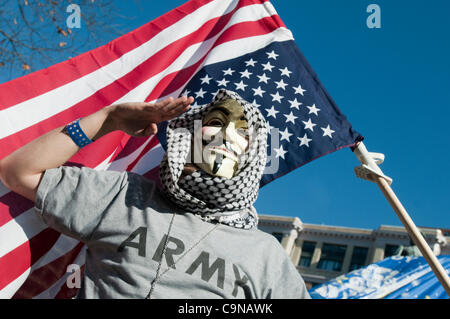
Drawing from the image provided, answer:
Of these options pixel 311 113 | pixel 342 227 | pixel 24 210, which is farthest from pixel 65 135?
pixel 342 227

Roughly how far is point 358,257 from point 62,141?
4379cm

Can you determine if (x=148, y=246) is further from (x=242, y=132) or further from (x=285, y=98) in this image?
(x=285, y=98)

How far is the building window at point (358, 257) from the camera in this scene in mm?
42969

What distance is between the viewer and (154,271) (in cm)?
208

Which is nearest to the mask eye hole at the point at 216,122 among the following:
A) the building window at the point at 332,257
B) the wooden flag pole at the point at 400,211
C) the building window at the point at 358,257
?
the wooden flag pole at the point at 400,211

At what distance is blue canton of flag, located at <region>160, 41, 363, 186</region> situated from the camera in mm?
3326

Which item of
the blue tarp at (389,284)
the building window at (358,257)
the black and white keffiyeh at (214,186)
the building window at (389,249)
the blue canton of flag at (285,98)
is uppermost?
the blue canton of flag at (285,98)

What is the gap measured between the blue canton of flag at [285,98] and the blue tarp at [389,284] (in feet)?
11.9

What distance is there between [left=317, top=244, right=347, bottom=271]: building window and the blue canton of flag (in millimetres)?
42057

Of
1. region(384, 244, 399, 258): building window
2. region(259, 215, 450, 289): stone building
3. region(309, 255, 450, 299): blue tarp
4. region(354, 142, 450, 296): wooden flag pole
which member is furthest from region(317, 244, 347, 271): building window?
region(354, 142, 450, 296): wooden flag pole

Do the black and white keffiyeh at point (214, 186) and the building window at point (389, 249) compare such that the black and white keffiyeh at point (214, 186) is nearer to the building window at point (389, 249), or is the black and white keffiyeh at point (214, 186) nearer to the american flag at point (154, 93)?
the american flag at point (154, 93)

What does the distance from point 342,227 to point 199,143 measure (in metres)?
44.2

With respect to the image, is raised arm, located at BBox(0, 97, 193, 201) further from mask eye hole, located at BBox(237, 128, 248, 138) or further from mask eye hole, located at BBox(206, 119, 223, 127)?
mask eye hole, located at BBox(237, 128, 248, 138)

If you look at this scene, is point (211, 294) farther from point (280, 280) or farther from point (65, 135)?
point (65, 135)
